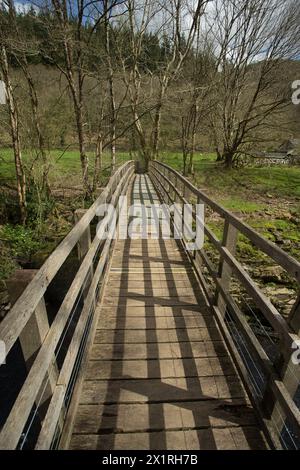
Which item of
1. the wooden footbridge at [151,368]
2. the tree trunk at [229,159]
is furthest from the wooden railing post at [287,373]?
the tree trunk at [229,159]

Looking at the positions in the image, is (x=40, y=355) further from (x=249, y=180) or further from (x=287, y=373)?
(x=249, y=180)

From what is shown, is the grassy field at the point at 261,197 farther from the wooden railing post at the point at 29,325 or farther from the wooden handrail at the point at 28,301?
the wooden railing post at the point at 29,325

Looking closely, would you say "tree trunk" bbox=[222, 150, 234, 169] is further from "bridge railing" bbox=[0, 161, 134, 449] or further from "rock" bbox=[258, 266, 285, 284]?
"bridge railing" bbox=[0, 161, 134, 449]

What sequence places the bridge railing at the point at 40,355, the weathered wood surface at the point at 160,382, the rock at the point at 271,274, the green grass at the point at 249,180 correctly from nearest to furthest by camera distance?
the bridge railing at the point at 40,355, the weathered wood surface at the point at 160,382, the rock at the point at 271,274, the green grass at the point at 249,180

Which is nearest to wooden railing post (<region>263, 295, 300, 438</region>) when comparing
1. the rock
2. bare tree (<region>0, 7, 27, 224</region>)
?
the rock

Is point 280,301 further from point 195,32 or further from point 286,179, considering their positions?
point 195,32

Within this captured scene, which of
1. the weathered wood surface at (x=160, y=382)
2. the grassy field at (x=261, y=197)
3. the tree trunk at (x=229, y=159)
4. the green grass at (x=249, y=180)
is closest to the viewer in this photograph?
the weathered wood surface at (x=160, y=382)

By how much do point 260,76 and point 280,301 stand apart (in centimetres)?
1818

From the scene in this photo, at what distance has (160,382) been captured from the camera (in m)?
2.68

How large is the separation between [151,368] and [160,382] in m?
0.19

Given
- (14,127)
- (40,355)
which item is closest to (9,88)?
(14,127)

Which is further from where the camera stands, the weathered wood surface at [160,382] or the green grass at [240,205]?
the green grass at [240,205]

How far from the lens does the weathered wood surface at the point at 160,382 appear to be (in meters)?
2.19

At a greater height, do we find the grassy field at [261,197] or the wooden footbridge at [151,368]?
the wooden footbridge at [151,368]
